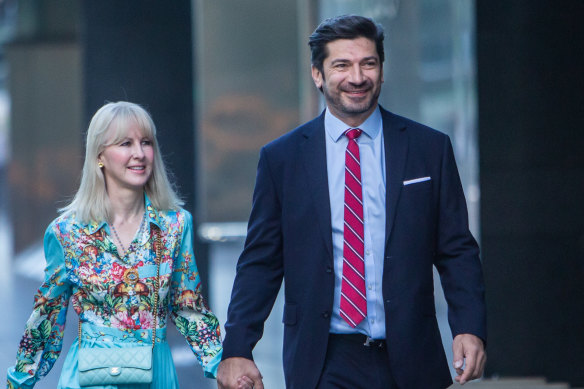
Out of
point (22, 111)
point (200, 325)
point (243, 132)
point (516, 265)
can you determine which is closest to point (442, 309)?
point (516, 265)

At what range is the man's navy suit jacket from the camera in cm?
373

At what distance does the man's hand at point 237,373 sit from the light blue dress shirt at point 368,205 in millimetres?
311

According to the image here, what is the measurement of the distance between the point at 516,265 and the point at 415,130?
4.00 meters

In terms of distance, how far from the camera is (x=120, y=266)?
157 inches

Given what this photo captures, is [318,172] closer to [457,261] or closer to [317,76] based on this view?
[317,76]

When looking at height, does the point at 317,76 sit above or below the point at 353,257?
above

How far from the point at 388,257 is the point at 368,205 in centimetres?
20

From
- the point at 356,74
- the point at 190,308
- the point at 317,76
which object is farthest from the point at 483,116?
the point at 190,308

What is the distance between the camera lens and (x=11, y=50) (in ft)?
62.3

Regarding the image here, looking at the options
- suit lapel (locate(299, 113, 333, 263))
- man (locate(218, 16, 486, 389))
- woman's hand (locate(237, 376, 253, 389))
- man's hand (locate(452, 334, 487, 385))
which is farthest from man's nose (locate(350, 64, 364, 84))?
woman's hand (locate(237, 376, 253, 389))

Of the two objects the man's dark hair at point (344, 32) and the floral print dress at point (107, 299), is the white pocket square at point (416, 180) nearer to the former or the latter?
the man's dark hair at point (344, 32)

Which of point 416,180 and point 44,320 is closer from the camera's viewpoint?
point 416,180

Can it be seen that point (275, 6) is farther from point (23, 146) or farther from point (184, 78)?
point (184, 78)

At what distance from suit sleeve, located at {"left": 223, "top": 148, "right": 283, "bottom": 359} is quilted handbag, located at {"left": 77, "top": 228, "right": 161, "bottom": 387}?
0.31m
